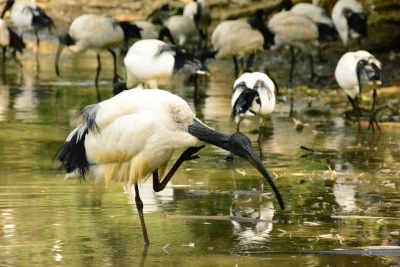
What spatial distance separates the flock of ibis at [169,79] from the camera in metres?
7.05

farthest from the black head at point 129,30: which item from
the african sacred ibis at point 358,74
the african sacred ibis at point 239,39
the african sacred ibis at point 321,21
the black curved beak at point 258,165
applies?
the black curved beak at point 258,165

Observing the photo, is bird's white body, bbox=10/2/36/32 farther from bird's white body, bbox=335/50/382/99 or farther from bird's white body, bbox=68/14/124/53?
bird's white body, bbox=335/50/382/99

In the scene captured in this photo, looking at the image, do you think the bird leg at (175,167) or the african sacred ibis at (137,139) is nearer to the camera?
the african sacred ibis at (137,139)

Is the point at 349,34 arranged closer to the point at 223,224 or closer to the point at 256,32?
the point at 256,32

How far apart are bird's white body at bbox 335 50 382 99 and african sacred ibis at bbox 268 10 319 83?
4796mm

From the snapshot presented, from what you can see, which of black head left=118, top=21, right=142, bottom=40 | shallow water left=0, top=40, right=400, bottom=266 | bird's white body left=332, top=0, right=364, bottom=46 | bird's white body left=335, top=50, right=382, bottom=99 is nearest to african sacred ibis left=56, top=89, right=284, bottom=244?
shallow water left=0, top=40, right=400, bottom=266

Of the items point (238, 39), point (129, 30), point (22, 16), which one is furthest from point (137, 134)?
point (22, 16)

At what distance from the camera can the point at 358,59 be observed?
1324 cm

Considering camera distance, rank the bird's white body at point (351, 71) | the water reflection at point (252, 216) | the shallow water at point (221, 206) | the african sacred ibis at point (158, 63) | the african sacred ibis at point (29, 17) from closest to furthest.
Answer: the shallow water at point (221, 206) → the water reflection at point (252, 216) → the bird's white body at point (351, 71) → the african sacred ibis at point (158, 63) → the african sacred ibis at point (29, 17)

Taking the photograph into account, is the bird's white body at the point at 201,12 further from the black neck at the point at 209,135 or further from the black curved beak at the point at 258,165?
the black curved beak at the point at 258,165

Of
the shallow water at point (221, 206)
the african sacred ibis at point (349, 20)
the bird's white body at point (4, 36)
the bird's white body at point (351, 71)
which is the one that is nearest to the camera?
the shallow water at point (221, 206)

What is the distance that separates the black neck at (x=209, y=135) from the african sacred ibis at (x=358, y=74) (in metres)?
6.19

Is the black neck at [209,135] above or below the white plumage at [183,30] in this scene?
above

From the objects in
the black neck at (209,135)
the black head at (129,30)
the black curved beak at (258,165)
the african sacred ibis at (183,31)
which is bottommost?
the african sacred ibis at (183,31)
